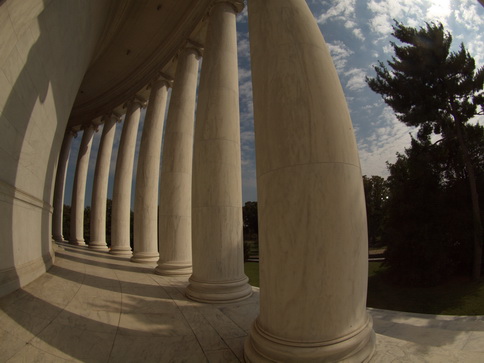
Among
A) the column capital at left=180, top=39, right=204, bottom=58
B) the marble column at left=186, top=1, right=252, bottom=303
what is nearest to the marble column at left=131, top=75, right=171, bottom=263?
the column capital at left=180, top=39, right=204, bottom=58

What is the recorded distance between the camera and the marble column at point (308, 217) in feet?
155

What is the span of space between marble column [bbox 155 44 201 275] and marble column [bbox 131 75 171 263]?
45.1 meters

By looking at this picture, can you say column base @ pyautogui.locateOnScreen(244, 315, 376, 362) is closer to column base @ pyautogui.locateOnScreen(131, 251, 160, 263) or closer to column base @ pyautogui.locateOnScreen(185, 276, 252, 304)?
column base @ pyautogui.locateOnScreen(185, 276, 252, 304)

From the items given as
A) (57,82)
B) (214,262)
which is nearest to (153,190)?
(57,82)

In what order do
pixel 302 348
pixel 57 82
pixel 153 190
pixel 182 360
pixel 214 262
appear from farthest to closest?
pixel 153 190, pixel 57 82, pixel 214 262, pixel 182 360, pixel 302 348

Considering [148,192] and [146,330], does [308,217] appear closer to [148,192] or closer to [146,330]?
[146,330]

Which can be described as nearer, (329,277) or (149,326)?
(329,277)

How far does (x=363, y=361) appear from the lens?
4812 centimetres

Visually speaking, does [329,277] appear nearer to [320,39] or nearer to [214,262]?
[320,39]

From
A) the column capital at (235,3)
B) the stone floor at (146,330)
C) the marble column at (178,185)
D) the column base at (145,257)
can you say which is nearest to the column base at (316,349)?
the stone floor at (146,330)

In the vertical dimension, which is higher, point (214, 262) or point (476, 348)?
point (214, 262)

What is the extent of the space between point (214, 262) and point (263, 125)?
Answer: 56727mm

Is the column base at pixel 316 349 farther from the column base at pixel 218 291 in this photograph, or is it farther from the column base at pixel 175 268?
the column base at pixel 175 268

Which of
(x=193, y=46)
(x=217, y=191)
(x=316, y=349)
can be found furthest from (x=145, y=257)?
(x=316, y=349)
